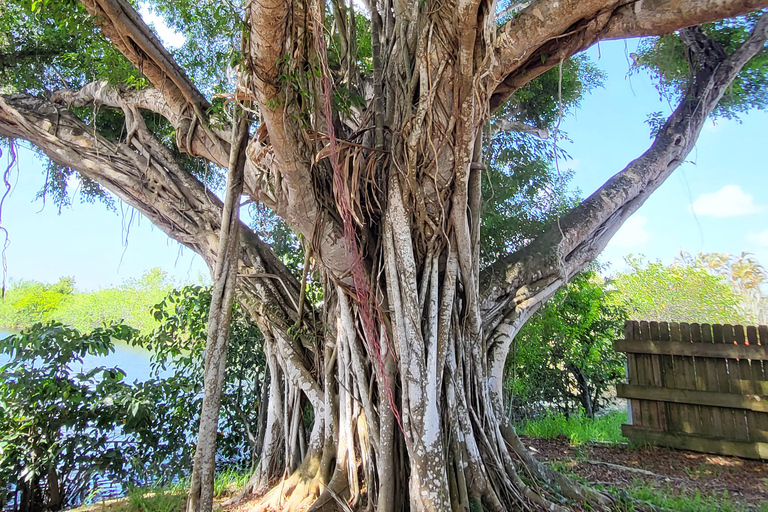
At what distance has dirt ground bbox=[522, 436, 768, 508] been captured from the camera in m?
2.65

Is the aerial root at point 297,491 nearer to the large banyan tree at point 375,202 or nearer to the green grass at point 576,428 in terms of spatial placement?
the large banyan tree at point 375,202

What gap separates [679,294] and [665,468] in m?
6.43

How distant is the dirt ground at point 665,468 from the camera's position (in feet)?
8.70

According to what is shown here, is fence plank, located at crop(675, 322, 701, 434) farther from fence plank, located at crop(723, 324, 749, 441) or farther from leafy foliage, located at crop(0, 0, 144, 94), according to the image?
leafy foliage, located at crop(0, 0, 144, 94)

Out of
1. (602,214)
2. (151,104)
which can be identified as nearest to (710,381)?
(602,214)

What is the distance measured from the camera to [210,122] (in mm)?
2566

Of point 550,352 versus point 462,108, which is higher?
point 462,108

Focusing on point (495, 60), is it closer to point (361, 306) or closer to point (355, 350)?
point (361, 306)

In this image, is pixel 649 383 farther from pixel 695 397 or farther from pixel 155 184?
pixel 155 184

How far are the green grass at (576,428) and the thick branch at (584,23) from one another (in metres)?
Answer: 3.21

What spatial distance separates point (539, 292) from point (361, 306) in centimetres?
136

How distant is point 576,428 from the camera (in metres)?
3.98

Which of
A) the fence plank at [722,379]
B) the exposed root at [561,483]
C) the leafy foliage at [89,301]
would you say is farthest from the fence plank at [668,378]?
the leafy foliage at [89,301]

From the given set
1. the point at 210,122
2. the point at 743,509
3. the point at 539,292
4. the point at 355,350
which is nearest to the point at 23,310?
the point at 210,122
